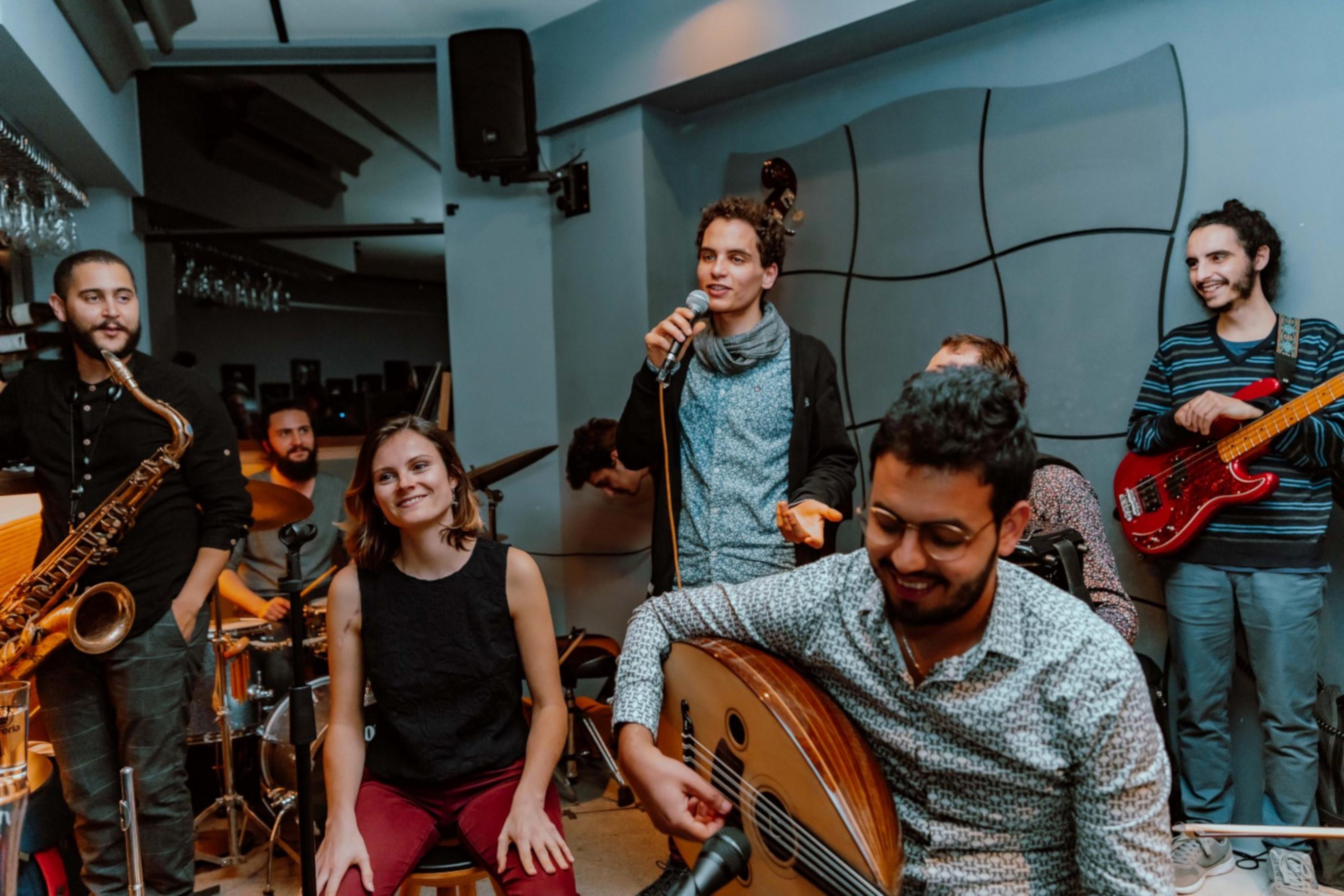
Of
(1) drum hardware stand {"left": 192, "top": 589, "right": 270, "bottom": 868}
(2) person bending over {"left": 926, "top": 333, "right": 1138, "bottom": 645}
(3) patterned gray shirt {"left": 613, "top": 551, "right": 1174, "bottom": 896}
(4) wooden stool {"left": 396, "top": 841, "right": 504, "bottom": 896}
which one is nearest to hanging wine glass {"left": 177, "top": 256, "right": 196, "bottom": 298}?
(1) drum hardware stand {"left": 192, "top": 589, "right": 270, "bottom": 868}

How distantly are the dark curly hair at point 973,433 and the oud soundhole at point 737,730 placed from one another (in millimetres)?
480

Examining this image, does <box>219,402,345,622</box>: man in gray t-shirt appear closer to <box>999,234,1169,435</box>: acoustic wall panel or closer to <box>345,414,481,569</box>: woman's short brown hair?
<box>345,414,481,569</box>: woman's short brown hair

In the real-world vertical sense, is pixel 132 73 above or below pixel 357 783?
above

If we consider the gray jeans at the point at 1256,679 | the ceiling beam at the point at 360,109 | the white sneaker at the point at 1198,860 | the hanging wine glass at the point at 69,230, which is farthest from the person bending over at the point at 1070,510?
the hanging wine glass at the point at 69,230

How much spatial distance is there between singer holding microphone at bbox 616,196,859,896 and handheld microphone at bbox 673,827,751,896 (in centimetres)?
111

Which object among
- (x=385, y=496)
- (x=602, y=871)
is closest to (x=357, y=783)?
(x=385, y=496)

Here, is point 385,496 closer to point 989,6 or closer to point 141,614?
point 141,614

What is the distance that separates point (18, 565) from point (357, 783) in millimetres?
1492

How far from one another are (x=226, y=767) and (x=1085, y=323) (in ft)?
10.1

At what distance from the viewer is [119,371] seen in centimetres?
231

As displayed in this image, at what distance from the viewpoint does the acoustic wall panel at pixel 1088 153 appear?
109 inches

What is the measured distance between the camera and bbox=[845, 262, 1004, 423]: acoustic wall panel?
3154 millimetres

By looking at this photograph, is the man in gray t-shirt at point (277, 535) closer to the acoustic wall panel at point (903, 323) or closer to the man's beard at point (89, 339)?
the man's beard at point (89, 339)

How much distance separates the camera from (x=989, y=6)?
3.01 metres
